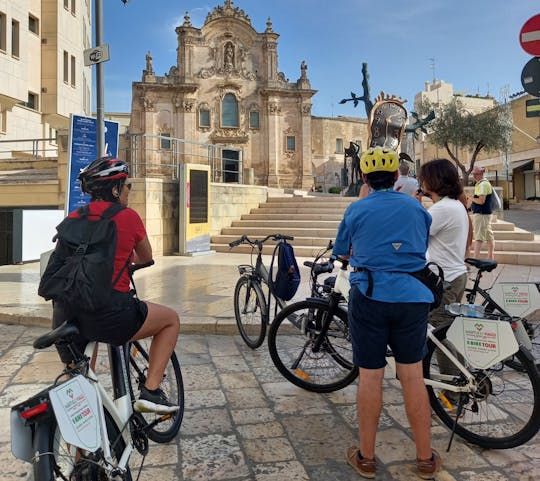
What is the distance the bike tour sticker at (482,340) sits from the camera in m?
2.84

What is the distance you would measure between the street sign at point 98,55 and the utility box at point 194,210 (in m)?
5.59

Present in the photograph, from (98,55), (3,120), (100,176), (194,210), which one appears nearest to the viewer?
(100,176)

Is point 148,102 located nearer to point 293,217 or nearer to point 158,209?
point 293,217

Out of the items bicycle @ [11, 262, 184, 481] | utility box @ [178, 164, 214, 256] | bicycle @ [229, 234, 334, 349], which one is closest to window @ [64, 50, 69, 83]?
utility box @ [178, 164, 214, 256]

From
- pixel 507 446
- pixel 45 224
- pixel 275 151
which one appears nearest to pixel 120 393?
pixel 507 446

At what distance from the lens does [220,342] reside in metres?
5.46

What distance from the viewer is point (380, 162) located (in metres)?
2.71

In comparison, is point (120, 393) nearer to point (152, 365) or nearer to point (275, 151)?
point (152, 365)

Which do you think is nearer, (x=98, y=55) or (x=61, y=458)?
(x=61, y=458)

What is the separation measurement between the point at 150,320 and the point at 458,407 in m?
1.95

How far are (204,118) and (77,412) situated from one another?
1452 inches

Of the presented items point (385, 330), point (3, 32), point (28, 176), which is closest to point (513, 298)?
point (385, 330)

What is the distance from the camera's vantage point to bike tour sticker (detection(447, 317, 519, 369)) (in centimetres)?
284

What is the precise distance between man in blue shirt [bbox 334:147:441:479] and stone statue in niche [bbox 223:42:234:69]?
121ft
